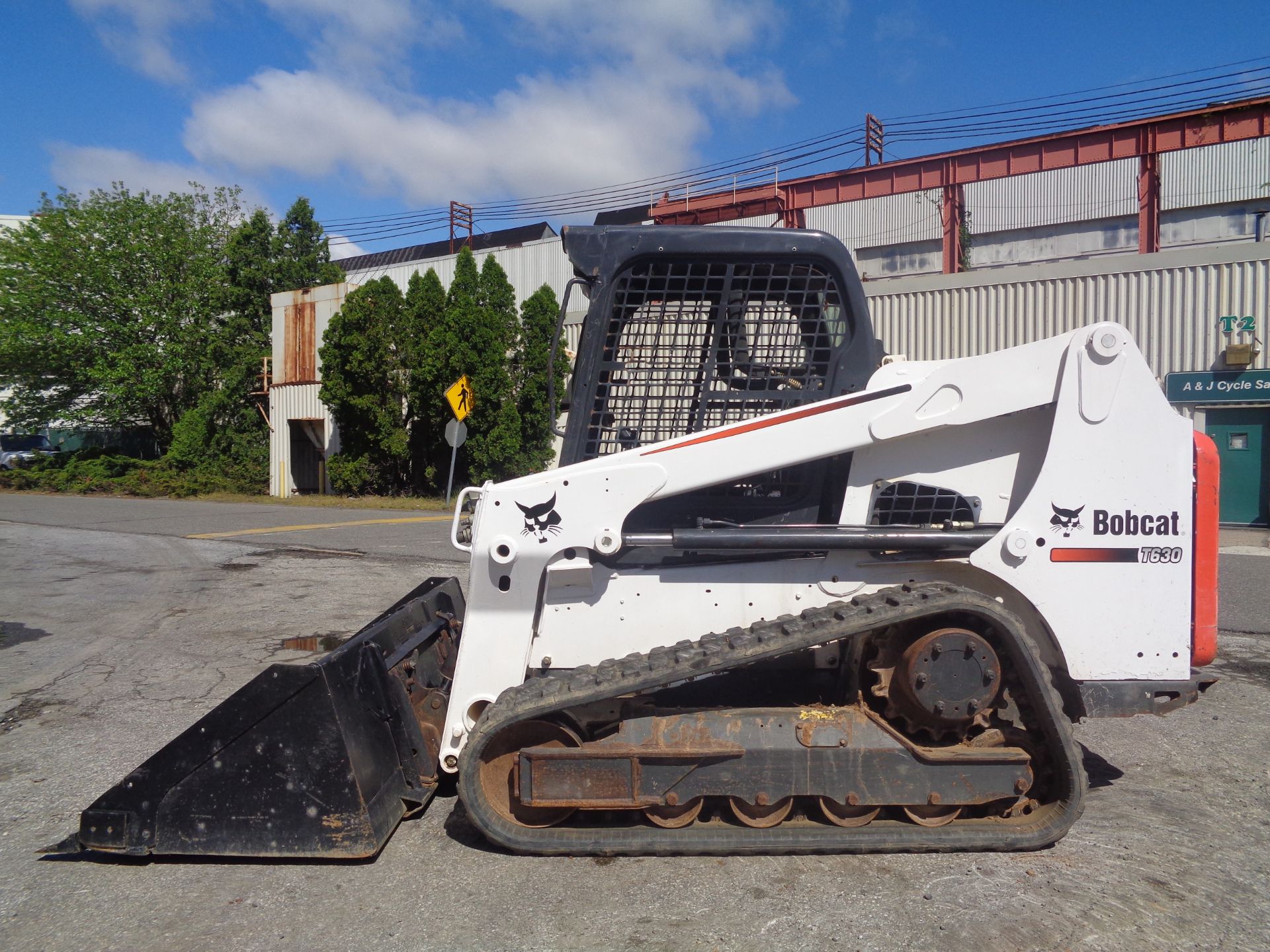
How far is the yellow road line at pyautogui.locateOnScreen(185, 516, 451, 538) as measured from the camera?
1528 centimetres

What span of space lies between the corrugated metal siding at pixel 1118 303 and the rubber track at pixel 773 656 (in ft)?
51.6

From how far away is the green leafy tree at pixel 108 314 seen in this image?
1241 inches

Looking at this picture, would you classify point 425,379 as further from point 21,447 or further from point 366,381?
point 21,447

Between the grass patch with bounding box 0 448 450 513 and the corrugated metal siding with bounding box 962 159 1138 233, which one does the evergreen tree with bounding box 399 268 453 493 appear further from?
the corrugated metal siding with bounding box 962 159 1138 233

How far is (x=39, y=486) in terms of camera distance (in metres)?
30.3

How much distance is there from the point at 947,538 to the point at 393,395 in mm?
23780

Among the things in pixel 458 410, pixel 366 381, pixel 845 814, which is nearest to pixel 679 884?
pixel 845 814

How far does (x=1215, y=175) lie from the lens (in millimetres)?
28766

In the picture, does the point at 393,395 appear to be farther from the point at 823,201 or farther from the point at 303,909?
the point at 303,909

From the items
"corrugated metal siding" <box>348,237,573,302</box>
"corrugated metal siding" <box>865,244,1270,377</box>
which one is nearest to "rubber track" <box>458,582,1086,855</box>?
"corrugated metal siding" <box>865,244,1270,377</box>

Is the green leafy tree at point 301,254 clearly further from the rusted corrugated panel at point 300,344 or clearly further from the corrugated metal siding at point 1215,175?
the corrugated metal siding at point 1215,175

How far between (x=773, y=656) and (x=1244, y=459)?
17.7 meters

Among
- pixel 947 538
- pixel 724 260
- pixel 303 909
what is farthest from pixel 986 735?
pixel 303 909

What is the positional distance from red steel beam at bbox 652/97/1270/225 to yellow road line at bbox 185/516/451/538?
28.2 ft
